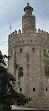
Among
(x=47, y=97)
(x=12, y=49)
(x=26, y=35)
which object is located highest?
(x=26, y=35)

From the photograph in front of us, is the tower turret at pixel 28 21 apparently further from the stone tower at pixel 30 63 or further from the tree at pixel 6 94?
the tree at pixel 6 94

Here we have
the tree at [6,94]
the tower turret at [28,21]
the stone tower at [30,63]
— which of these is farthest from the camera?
the tower turret at [28,21]

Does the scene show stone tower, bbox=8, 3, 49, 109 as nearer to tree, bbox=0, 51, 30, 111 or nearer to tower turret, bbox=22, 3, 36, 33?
tower turret, bbox=22, 3, 36, 33

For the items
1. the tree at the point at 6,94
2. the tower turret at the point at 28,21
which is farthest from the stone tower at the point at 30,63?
the tree at the point at 6,94

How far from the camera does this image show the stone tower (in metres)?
28.7

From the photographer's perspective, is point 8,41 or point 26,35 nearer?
point 26,35

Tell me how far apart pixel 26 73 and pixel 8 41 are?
791cm

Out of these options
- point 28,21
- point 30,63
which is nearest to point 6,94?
point 30,63

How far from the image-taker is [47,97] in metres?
29.0

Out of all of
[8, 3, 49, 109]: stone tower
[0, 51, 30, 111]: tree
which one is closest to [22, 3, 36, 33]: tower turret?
[8, 3, 49, 109]: stone tower

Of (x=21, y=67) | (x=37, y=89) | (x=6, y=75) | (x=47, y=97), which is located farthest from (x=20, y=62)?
(x=6, y=75)

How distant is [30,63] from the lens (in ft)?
97.4

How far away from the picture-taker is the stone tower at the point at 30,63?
2870 centimetres

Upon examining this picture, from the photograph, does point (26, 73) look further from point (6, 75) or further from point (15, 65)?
point (6, 75)
